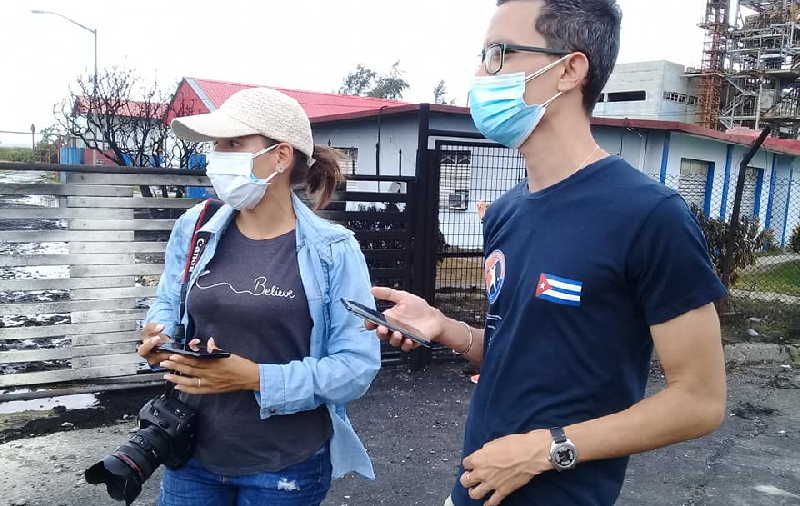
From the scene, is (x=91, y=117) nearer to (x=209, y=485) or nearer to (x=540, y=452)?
(x=209, y=485)

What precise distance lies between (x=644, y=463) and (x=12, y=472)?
14.3 ft

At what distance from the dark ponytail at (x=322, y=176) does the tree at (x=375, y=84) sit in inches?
2173

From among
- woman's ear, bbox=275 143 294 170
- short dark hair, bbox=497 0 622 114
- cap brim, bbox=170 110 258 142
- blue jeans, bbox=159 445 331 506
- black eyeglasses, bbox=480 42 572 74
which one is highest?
short dark hair, bbox=497 0 622 114

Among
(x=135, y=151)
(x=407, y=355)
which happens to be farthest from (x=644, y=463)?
(x=135, y=151)

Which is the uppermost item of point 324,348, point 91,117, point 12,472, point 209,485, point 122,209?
point 91,117

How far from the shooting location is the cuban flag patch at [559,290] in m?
1.40

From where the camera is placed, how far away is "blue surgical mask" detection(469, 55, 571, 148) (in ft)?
5.32

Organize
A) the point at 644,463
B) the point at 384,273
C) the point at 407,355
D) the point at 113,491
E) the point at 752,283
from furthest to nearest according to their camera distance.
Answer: the point at 752,283 → the point at 407,355 → the point at 384,273 → the point at 644,463 → the point at 113,491

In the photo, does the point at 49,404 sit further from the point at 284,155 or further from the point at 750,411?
the point at 750,411

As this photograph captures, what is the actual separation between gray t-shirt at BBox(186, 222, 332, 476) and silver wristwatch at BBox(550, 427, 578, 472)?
111 centimetres

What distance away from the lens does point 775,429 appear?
5367mm

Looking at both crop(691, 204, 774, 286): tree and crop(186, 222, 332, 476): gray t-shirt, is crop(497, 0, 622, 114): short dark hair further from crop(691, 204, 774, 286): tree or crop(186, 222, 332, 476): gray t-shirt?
crop(691, 204, 774, 286): tree

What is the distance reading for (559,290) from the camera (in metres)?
1.42

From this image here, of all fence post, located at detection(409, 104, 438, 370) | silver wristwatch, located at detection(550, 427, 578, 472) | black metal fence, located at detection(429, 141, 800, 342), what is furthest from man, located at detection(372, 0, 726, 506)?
fence post, located at detection(409, 104, 438, 370)
